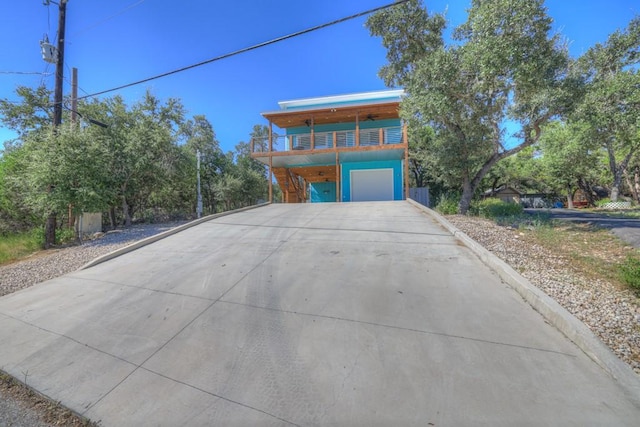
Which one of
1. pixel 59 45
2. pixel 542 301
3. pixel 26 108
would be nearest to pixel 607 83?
pixel 542 301

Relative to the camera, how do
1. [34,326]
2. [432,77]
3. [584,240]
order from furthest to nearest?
[432,77], [584,240], [34,326]

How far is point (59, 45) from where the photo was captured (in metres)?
9.77

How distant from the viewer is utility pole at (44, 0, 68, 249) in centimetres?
915

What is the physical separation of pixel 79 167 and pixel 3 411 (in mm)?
8977

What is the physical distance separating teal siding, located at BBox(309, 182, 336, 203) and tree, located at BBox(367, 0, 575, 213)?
8.45m

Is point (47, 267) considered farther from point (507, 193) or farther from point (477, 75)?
point (507, 193)

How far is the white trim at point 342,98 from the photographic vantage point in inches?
626

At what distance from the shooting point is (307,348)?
2.74m

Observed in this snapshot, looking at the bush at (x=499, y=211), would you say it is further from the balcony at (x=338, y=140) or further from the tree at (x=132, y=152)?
the tree at (x=132, y=152)

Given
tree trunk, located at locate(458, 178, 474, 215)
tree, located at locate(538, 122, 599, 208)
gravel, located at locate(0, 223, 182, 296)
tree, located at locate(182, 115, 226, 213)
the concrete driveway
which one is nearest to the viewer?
the concrete driveway

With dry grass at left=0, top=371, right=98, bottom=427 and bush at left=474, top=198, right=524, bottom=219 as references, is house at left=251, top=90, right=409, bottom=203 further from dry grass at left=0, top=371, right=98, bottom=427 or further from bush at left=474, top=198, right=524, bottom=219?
dry grass at left=0, top=371, right=98, bottom=427

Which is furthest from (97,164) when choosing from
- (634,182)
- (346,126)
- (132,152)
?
(634,182)

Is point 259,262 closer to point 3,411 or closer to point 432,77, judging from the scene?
point 3,411

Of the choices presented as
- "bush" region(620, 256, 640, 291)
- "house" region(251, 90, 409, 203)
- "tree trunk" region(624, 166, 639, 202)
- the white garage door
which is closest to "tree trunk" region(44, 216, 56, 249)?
"house" region(251, 90, 409, 203)
